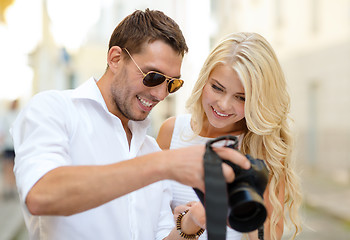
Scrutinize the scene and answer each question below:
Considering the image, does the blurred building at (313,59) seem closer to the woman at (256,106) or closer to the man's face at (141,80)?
the woman at (256,106)

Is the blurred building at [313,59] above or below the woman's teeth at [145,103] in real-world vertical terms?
below

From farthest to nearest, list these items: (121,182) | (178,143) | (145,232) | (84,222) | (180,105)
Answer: (180,105), (178,143), (145,232), (84,222), (121,182)

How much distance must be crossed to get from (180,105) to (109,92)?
3.43 metres

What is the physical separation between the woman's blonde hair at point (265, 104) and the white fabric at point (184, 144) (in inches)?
9.3

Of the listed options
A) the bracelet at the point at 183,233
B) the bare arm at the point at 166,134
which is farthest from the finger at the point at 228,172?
the bare arm at the point at 166,134

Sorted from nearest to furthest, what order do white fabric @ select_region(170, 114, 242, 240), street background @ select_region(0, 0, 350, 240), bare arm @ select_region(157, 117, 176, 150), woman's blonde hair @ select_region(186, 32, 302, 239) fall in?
woman's blonde hair @ select_region(186, 32, 302, 239), white fabric @ select_region(170, 114, 242, 240), bare arm @ select_region(157, 117, 176, 150), street background @ select_region(0, 0, 350, 240)

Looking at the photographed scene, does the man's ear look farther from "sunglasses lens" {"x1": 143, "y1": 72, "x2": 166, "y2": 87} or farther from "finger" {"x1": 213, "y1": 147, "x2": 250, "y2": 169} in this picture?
"finger" {"x1": 213, "y1": 147, "x2": 250, "y2": 169}

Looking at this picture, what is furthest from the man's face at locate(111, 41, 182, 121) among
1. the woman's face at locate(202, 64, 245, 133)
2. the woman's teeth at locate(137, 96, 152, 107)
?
the woman's face at locate(202, 64, 245, 133)

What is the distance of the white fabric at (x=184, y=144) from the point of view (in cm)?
243

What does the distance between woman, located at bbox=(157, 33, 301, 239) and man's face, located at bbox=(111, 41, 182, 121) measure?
0.47 m

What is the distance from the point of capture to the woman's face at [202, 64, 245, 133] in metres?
2.26

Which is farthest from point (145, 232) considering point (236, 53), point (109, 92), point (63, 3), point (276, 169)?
point (63, 3)

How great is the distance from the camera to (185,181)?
1136 millimetres

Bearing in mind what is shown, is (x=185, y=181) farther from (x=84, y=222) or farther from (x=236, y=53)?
(x=236, y=53)
